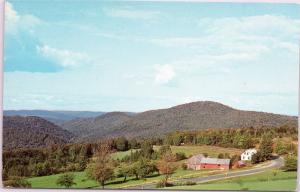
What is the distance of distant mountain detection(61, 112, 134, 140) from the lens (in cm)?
262

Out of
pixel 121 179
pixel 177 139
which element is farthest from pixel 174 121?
pixel 121 179

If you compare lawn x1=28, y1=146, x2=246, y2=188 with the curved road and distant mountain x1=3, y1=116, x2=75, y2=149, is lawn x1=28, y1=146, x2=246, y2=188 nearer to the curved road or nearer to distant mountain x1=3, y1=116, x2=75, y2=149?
the curved road

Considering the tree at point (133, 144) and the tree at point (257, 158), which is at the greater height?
the tree at point (133, 144)

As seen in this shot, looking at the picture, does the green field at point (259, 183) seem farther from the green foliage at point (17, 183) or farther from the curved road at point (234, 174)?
the green foliage at point (17, 183)

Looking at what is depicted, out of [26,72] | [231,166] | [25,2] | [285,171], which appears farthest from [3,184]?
[285,171]

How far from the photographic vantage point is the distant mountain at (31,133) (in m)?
2.62

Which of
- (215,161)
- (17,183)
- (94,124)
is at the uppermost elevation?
(94,124)

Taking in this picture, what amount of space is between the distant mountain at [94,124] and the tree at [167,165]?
0.20 m

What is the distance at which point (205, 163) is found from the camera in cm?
265

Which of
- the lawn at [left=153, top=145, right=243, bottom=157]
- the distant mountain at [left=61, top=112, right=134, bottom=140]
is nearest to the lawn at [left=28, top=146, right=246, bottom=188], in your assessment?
the lawn at [left=153, top=145, right=243, bottom=157]

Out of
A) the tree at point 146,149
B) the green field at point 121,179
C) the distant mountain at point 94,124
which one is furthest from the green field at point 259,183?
the distant mountain at point 94,124

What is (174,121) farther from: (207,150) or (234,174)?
(234,174)

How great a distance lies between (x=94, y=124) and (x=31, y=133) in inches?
9.5

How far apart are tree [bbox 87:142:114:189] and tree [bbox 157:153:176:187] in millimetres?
180
